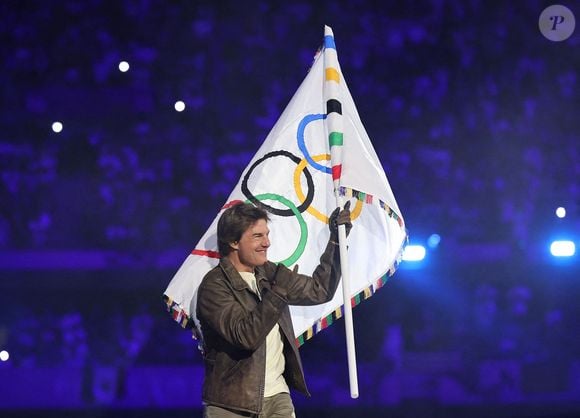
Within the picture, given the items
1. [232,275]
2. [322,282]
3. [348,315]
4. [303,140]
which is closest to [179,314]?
[232,275]

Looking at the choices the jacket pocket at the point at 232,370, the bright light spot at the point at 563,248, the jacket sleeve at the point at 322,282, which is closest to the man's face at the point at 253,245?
the jacket sleeve at the point at 322,282

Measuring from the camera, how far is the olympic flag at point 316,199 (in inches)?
123

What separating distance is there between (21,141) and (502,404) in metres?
3.76

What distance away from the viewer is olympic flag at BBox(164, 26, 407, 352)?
3119 millimetres

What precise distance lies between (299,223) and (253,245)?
57cm

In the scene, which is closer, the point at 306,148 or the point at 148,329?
the point at 306,148

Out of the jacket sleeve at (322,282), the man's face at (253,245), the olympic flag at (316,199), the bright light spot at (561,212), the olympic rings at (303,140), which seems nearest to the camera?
the man's face at (253,245)

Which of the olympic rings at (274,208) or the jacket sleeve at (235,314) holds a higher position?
the olympic rings at (274,208)

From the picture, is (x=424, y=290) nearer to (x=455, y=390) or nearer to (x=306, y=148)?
(x=455, y=390)

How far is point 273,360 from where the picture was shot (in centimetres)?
276

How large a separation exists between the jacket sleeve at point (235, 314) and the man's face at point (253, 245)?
13 cm

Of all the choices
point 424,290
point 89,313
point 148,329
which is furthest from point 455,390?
point 89,313

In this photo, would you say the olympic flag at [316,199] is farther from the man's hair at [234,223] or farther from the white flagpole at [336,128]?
the man's hair at [234,223]

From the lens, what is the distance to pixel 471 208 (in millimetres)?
5465
